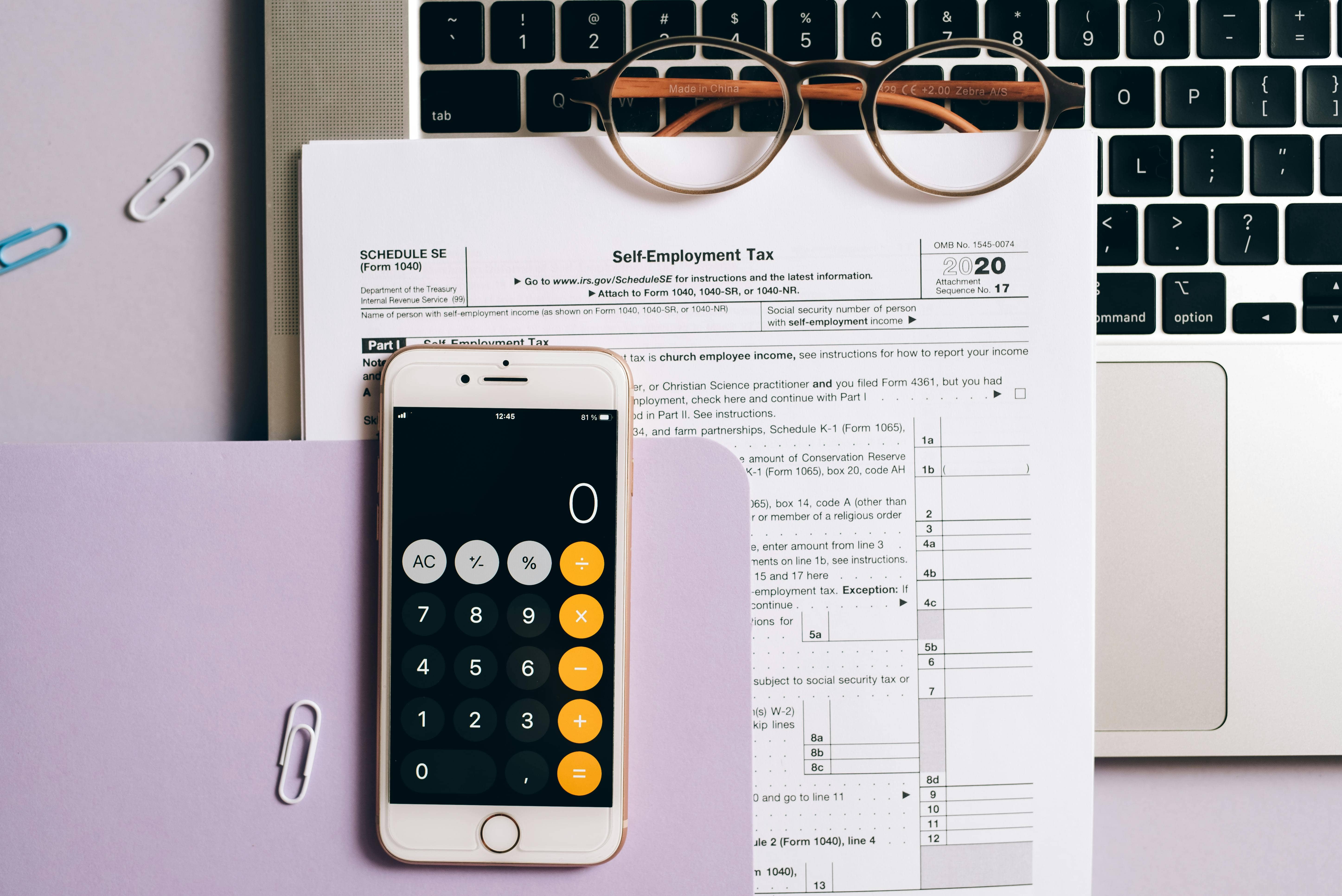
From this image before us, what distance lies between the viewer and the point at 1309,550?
14.4 inches

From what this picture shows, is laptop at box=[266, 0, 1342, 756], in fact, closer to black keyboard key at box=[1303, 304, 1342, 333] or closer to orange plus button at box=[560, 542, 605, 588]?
black keyboard key at box=[1303, 304, 1342, 333]

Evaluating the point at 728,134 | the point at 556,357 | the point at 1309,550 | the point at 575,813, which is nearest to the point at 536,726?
the point at 575,813

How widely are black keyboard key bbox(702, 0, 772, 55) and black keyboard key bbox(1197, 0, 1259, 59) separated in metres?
0.23

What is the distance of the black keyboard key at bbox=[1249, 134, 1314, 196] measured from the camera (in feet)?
1.20

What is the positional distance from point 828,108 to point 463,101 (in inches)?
7.4

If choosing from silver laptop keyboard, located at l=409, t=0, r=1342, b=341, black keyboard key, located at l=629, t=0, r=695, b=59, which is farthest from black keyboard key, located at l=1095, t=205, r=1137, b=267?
black keyboard key, located at l=629, t=0, r=695, b=59

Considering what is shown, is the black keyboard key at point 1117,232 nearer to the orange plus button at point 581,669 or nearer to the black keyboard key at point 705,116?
the black keyboard key at point 705,116

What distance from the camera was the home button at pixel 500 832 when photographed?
1.02 ft

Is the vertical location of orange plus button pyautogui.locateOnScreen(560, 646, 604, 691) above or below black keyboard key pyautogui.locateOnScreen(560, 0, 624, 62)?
below

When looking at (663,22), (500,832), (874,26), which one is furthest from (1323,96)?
(500,832)

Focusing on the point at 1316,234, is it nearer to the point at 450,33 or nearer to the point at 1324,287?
the point at 1324,287

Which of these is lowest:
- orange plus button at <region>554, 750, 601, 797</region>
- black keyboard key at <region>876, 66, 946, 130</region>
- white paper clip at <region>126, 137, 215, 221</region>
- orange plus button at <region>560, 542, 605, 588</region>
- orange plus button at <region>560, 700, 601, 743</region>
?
orange plus button at <region>554, 750, 601, 797</region>

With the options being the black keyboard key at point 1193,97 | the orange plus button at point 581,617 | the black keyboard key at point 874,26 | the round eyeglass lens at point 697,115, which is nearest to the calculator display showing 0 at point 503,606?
the orange plus button at point 581,617

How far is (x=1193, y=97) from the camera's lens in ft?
1.20
